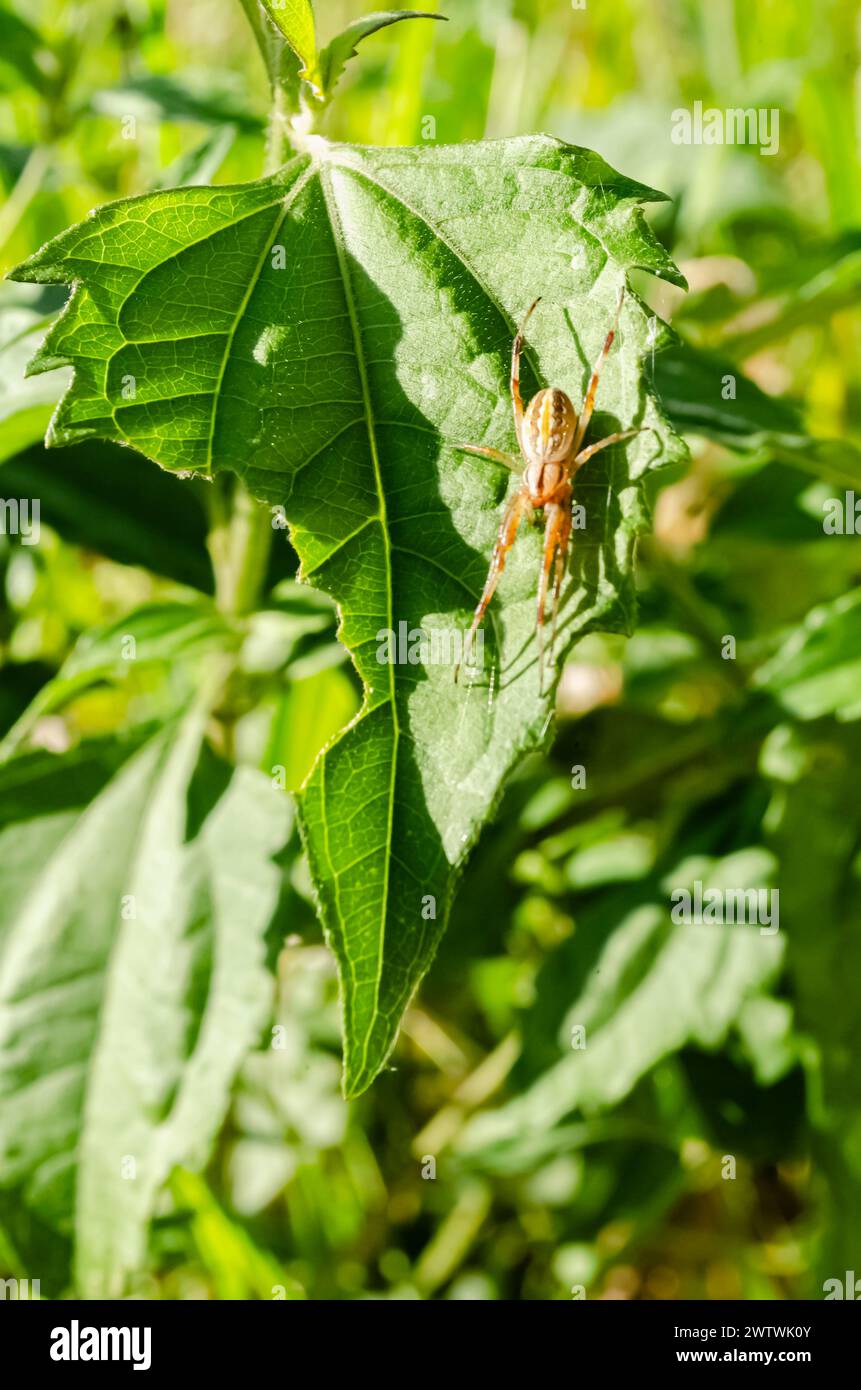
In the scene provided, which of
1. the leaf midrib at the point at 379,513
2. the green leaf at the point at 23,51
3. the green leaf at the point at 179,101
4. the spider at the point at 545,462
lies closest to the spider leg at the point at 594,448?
the spider at the point at 545,462

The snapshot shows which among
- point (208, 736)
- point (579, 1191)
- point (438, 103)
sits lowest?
point (579, 1191)

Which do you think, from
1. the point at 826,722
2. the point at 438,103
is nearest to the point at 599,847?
the point at 826,722

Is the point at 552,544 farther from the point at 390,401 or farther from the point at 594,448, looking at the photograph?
the point at 390,401

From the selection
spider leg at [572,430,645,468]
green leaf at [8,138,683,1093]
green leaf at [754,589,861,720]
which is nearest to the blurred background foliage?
green leaf at [754,589,861,720]

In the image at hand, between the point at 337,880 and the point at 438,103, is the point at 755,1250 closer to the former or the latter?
the point at 337,880

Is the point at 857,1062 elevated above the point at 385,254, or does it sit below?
below

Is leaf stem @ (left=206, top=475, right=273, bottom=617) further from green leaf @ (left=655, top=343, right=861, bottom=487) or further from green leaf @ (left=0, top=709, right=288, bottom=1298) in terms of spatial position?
green leaf @ (left=655, top=343, right=861, bottom=487)

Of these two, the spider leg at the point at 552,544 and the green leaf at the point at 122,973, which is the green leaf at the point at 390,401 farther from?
the green leaf at the point at 122,973
